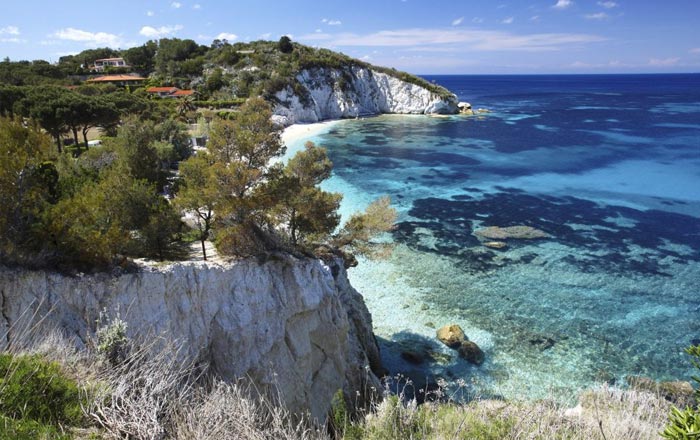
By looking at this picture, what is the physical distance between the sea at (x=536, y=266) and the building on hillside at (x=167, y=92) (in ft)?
96.4

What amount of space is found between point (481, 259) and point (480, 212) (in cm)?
1053

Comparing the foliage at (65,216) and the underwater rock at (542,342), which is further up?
the foliage at (65,216)

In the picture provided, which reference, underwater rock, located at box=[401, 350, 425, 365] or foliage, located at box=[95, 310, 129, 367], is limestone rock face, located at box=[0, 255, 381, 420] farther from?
underwater rock, located at box=[401, 350, 425, 365]

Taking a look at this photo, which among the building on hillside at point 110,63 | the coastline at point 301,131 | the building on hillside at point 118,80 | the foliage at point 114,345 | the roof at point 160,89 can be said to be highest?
the building on hillside at point 110,63

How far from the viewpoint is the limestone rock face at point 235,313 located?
37.4ft

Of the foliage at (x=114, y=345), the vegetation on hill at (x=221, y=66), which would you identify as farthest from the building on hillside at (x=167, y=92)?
the foliage at (x=114, y=345)

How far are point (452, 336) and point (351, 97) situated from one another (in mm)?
87041

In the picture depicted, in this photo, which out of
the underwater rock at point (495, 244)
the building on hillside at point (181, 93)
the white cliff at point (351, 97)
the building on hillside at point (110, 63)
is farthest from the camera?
the building on hillside at point (110, 63)

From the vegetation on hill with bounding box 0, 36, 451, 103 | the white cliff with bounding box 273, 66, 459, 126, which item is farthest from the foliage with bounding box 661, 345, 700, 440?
the white cliff with bounding box 273, 66, 459, 126

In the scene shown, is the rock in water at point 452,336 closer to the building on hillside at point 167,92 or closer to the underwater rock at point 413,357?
the underwater rock at point 413,357

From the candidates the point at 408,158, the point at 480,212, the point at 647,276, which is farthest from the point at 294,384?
the point at 408,158

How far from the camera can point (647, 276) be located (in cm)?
2717

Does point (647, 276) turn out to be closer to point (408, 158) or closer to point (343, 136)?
point (408, 158)

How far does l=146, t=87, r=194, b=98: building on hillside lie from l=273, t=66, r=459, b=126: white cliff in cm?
1726
